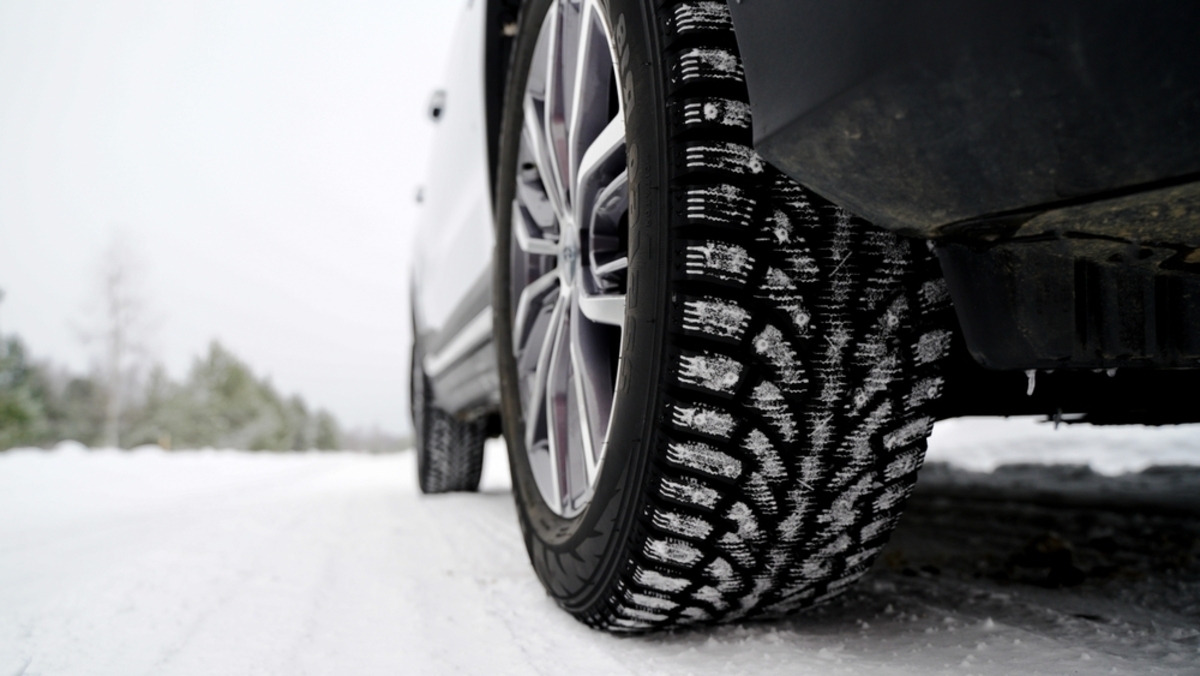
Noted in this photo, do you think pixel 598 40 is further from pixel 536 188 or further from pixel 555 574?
pixel 555 574

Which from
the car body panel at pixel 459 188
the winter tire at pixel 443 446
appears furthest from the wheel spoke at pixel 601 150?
the winter tire at pixel 443 446

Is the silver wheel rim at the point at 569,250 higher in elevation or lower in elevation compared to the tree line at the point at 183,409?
higher

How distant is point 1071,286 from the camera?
2.29 feet

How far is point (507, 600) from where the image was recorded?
1444 millimetres

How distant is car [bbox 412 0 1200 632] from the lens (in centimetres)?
57

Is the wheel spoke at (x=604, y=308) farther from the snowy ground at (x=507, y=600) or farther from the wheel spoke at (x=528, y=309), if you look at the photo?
the snowy ground at (x=507, y=600)

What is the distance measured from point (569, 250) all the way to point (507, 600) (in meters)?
0.71

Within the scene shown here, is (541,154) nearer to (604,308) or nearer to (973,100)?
(604,308)

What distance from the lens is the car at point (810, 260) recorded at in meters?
0.57

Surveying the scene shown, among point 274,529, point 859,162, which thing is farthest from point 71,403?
point 859,162

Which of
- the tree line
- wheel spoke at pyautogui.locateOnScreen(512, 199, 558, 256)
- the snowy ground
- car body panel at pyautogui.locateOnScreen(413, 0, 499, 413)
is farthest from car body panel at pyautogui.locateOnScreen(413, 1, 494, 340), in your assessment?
the tree line

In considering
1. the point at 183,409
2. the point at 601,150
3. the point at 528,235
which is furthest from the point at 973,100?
the point at 183,409

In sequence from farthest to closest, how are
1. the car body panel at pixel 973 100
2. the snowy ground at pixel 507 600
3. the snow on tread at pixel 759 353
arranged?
1. the snowy ground at pixel 507 600
2. the snow on tread at pixel 759 353
3. the car body panel at pixel 973 100

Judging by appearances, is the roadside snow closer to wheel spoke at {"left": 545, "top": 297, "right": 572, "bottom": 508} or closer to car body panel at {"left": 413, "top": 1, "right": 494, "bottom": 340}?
car body panel at {"left": 413, "top": 1, "right": 494, "bottom": 340}
